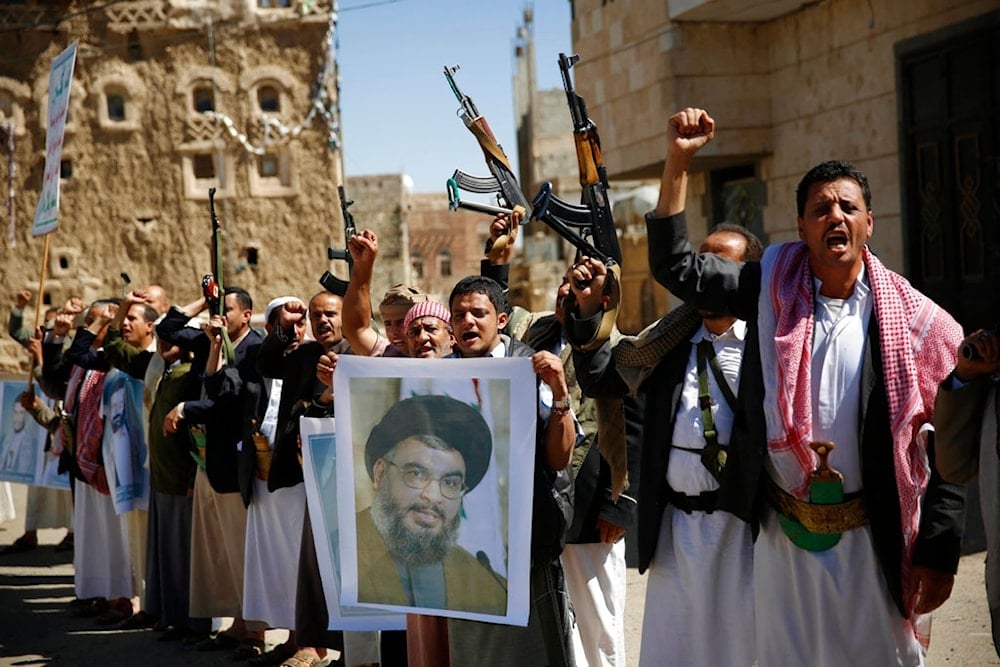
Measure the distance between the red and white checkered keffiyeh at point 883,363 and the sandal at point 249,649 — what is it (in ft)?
13.0

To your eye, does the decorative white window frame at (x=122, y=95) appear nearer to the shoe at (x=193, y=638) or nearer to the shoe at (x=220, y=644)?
the shoe at (x=193, y=638)

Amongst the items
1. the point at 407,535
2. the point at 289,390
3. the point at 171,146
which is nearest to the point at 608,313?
the point at 407,535

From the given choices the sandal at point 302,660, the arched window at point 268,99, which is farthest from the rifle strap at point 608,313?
the arched window at point 268,99

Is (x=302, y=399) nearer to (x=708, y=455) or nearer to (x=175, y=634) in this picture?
(x=175, y=634)

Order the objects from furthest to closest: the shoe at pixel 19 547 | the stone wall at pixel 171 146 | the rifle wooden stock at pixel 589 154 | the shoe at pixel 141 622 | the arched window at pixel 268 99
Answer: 1. the arched window at pixel 268 99
2. the stone wall at pixel 171 146
3. the shoe at pixel 19 547
4. the shoe at pixel 141 622
5. the rifle wooden stock at pixel 589 154

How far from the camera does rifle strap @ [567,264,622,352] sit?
3.55 m

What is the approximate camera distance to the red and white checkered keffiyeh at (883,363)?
131 inches

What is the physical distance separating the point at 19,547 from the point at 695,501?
819 centimetres

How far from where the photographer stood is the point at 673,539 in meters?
4.02

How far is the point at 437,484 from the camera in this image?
3850 mm

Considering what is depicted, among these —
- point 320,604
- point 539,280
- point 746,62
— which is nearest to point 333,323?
point 320,604

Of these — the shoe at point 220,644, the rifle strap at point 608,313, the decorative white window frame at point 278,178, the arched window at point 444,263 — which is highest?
the arched window at point 444,263

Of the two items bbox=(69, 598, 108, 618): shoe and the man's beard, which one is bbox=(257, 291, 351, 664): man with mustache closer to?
the man's beard

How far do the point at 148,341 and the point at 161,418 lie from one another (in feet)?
2.84
